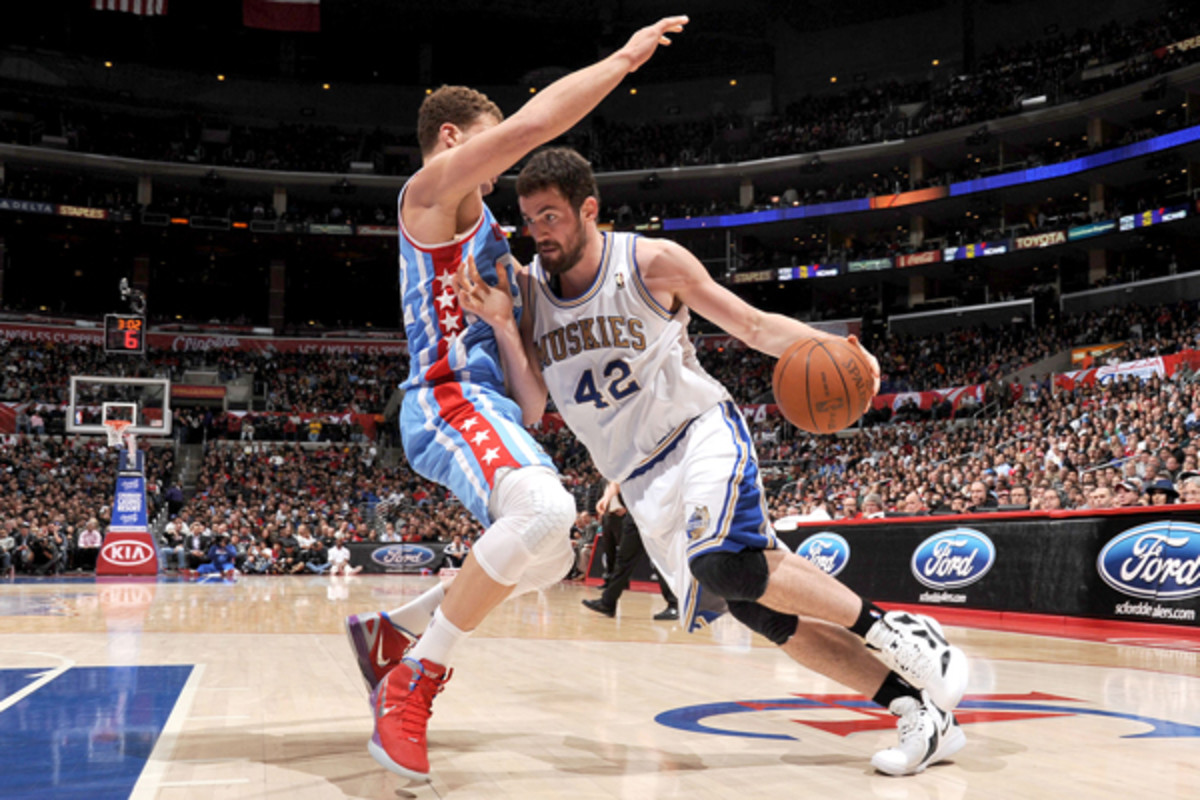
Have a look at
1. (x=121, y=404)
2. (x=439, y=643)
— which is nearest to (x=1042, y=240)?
(x=121, y=404)

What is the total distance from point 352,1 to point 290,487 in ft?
70.8

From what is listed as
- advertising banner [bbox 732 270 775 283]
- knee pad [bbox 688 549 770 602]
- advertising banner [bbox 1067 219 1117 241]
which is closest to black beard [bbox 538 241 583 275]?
knee pad [bbox 688 549 770 602]

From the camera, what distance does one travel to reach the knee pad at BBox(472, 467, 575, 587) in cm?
299

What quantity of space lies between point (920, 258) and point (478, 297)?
32843mm

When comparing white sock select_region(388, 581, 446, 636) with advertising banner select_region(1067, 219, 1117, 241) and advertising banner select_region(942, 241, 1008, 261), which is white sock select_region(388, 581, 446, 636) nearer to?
advertising banner select_region(1067, 219, 1117, 241)

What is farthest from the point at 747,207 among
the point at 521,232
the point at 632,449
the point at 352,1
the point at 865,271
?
the point at 632,449

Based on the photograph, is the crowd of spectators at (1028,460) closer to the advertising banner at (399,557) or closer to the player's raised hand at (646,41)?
the player's raised hand at (646,41)

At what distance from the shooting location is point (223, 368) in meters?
36.0

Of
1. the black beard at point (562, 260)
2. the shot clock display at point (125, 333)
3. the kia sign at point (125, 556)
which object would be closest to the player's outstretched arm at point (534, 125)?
the black beard at point (562, 260)

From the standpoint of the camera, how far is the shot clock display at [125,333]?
71.2 feet

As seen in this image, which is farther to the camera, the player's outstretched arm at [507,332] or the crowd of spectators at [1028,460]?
the crowd of spectators at [1028,460]

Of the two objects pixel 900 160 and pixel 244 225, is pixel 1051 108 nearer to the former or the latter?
pixel 900 160

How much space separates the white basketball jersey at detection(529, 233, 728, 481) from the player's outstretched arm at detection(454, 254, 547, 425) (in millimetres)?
56

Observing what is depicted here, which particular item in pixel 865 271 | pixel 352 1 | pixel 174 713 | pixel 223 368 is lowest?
pixel 174 713
